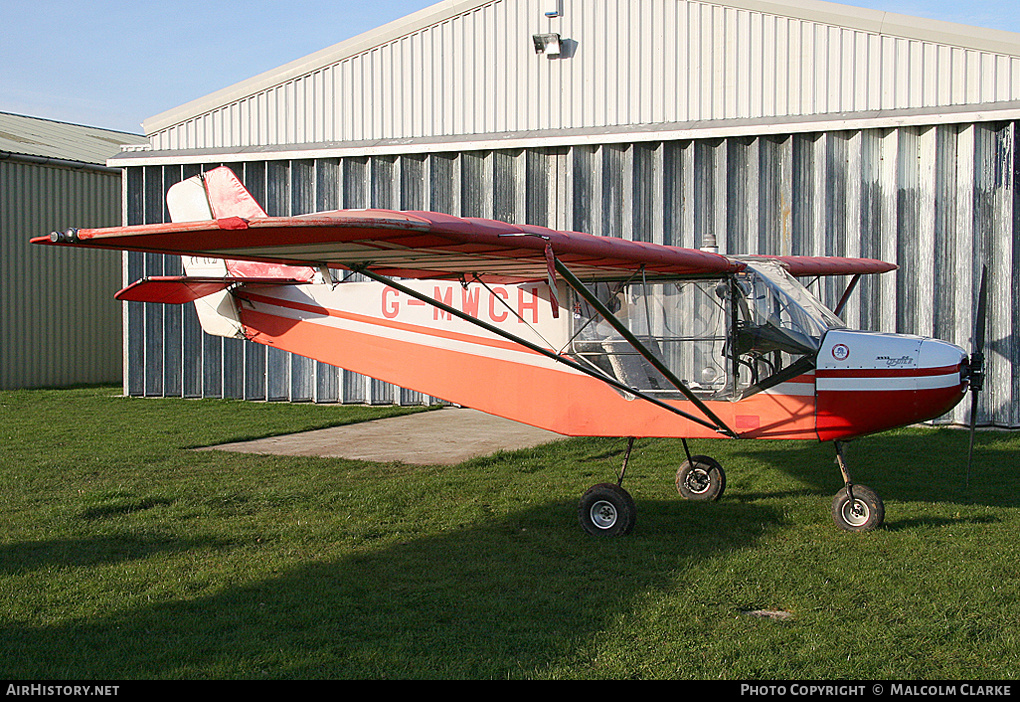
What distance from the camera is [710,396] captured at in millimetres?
7203

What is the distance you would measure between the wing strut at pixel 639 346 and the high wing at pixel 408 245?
0.69ft

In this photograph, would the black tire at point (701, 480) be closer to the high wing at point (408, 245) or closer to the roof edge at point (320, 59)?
the high wing at point (408, 245)

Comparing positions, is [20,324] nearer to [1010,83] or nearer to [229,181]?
[229,181]

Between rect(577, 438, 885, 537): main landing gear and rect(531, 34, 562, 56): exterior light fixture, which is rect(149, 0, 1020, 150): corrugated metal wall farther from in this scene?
rect(577, 438, 885, 537): main landing gear

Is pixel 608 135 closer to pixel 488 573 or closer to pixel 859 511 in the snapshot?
pixel 859 511

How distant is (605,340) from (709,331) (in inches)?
35.1

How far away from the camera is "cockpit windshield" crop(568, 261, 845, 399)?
705 cm

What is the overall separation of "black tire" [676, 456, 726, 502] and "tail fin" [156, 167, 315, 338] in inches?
166

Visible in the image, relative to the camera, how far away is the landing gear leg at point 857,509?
272 inches

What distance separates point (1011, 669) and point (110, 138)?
2912 cm

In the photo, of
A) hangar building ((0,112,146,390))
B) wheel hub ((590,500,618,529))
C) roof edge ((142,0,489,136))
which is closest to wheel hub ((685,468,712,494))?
wheel hub ((590,500,618,529))

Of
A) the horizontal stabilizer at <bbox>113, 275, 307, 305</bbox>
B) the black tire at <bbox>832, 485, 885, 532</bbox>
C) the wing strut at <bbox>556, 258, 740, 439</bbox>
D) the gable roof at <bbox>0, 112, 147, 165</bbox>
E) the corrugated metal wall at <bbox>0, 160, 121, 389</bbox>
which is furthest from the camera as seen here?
the gable roof at <bbox>0, 112, 147, 165</bbox>

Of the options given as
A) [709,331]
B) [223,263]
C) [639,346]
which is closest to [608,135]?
[223,263]

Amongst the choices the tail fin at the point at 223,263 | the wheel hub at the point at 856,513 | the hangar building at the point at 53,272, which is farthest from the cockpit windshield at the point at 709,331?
the hangar building at the point at 53,272
